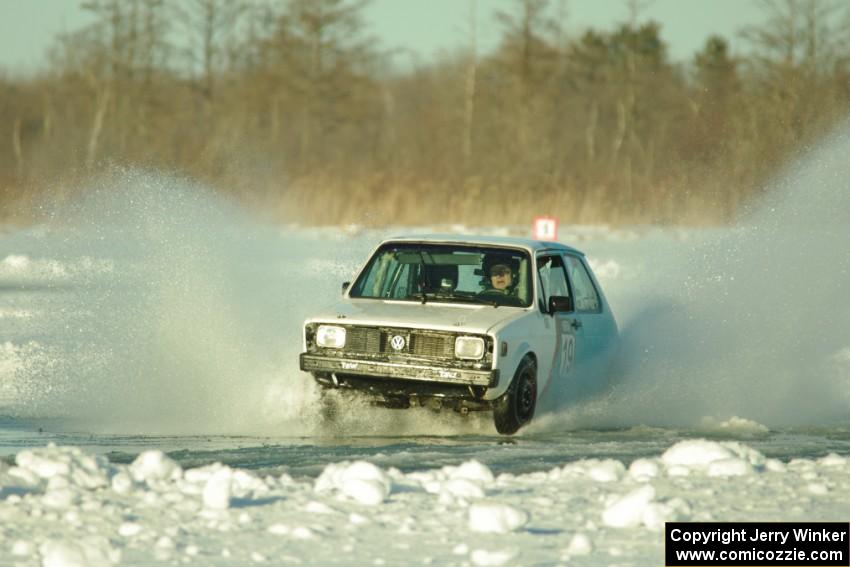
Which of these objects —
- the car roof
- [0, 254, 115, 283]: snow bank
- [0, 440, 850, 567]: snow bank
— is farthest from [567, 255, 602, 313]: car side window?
[0, 254, 115, 283]: snow bank

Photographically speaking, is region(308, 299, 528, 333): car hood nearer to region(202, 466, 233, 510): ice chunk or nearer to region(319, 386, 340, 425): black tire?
region(319, 386, 340, 425): black tire

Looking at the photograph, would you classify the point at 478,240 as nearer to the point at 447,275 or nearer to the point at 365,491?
the point at 447,275

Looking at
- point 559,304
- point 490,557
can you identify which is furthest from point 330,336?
point 490,557

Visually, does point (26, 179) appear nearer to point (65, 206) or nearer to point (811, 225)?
point (65, 206)

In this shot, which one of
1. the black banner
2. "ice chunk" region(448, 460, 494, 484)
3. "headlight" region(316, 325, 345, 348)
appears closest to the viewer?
the black banner

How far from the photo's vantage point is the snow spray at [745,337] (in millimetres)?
12102

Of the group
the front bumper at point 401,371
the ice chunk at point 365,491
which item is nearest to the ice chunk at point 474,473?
the ice chunk at point 365,491

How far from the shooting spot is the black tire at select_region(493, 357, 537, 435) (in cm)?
1031

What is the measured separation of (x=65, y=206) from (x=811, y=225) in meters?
22.9

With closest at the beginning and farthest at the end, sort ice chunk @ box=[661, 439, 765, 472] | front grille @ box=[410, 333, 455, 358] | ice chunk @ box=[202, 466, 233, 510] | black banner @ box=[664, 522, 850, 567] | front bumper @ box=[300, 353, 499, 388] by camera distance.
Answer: black banner @ box=[664, 522, 850, 567], ice chunk @ box=[202, 466, 233, 510], ice chunk @ box=[661, 439, 765, 472], front bumper @ box=[300, 353, 499, 388], front grille @ box=[410, 333, 455, 358]

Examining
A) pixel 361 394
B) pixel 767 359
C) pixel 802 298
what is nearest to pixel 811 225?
pixel 802 298

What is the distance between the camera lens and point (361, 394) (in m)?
10.6

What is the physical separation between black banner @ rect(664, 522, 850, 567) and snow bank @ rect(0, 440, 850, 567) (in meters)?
0.11

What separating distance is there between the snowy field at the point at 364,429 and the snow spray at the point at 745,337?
0.04 m
